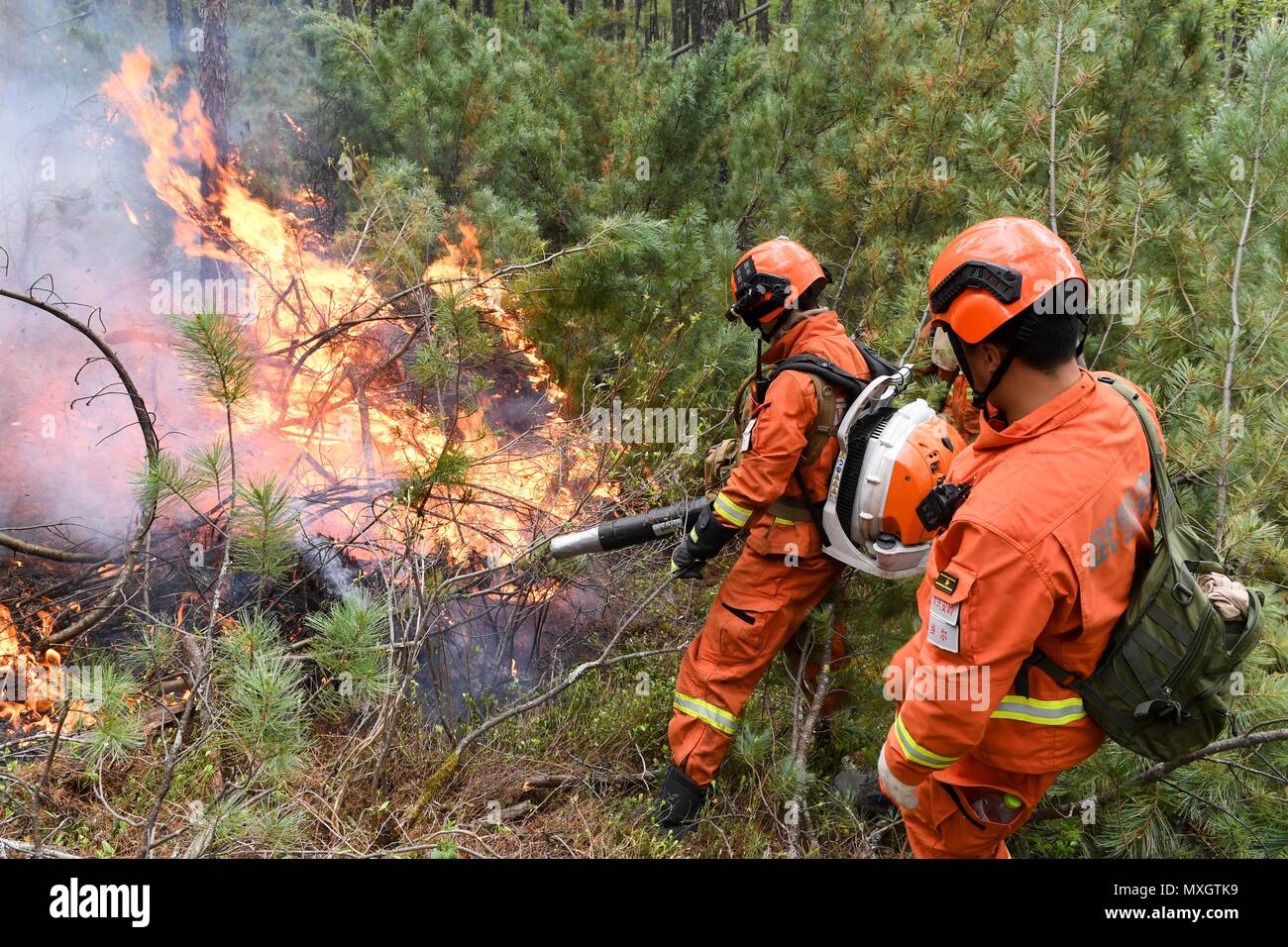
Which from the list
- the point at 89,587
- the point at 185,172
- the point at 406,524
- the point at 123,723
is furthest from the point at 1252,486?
the point at 185,172

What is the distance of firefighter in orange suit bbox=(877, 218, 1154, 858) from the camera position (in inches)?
69.1

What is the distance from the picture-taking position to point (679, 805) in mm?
3256

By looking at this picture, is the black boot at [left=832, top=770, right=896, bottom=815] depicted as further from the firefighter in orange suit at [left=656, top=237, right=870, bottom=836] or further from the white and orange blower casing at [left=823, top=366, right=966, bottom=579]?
the white and orange blower casing at [left=823, top=366, right=966, bottom=579]

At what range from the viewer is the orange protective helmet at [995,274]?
1.82 m

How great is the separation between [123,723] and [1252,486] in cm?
359

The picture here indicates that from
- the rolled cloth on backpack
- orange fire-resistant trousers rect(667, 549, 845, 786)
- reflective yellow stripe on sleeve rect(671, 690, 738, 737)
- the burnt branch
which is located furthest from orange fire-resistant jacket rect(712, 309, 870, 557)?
the burnt branch

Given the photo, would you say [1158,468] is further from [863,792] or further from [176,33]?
[176,33]

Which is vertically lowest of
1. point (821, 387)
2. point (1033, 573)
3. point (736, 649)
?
point (736, 649)

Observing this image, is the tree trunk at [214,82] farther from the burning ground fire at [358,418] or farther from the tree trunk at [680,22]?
the tree trunk at [680,22]

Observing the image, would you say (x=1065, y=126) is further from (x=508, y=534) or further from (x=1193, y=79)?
(x=508, y=534)

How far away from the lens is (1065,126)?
3.77 meters

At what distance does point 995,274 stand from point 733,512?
60.1 inches

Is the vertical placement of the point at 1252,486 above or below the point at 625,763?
above

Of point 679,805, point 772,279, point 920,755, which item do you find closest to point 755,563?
point 679,805
